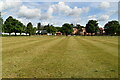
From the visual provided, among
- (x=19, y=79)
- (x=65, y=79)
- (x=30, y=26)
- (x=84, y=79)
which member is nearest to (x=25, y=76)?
(x=19, y=79)

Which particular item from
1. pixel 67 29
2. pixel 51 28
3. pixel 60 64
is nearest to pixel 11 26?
pixel 51 28

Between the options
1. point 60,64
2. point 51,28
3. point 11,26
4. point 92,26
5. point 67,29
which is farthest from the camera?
point 51,28

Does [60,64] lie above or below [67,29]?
below

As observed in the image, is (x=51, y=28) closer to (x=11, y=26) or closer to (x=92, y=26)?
(x=92, y=26)

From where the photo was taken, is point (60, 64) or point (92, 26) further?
point (92, 26)

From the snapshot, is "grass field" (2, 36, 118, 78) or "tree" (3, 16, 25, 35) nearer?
"grass field" (2, 36, 118, 78)

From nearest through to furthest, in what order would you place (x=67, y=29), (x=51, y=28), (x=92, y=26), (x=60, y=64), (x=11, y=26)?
(x=60, y=64) → (x=11, y=26) → (x=92, y=26) → (x=67, y=29) → (x=51, y=28)

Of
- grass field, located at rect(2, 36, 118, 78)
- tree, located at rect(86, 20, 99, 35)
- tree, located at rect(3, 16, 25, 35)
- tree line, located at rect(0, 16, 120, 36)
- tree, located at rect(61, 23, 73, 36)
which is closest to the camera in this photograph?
grass field, located at rect(2, 36, 118, 78)

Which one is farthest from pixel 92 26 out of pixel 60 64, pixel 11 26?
pixel 60 64

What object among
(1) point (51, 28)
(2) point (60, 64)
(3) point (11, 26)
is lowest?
(2) point (60, 64)

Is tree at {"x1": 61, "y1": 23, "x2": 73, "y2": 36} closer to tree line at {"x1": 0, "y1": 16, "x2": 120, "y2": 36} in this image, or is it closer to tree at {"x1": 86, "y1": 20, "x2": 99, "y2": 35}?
tree line at {"x1": 0, "y1": 16, "x2": 120, "y2": 36}

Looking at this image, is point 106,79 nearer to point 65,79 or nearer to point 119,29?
point 65,79

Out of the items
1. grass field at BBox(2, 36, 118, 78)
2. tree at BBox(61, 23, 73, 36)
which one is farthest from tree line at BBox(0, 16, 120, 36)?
grass field at BBox(2, 36, 118, 78)

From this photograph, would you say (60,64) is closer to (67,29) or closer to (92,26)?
(92,26)
